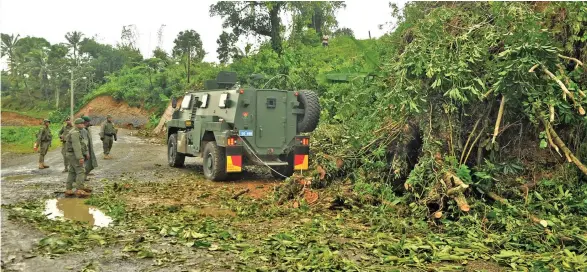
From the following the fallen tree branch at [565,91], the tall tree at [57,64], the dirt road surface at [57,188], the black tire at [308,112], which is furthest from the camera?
the tall tree at [57,64]

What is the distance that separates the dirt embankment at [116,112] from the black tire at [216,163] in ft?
89.4

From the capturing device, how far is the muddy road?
5453 millimetres

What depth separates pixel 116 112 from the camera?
41594 millimetres

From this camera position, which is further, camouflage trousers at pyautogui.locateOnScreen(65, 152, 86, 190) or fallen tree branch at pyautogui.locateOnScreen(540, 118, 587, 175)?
camouflage trousers at pyautogui.locateOnScreen(65, 152, 86, 190)

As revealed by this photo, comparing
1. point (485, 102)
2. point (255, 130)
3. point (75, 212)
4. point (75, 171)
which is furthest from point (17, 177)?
point (485, 102)

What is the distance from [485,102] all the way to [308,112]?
4.97 meters

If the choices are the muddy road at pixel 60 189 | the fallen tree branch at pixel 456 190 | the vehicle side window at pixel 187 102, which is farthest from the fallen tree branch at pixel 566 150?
the vehicle side window at pixel 187 102

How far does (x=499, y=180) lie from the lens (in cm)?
724

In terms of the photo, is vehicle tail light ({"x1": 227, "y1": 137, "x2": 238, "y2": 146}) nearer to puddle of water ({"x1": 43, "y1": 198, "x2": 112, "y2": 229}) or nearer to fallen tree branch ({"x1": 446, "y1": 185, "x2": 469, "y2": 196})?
puddle of water ({"x1": 43, "y1": 198, "x2": 112, "y2": 229})

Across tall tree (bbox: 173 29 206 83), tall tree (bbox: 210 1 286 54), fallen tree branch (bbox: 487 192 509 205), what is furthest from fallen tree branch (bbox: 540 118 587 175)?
tall tree (bbox: 173 29 206 83)

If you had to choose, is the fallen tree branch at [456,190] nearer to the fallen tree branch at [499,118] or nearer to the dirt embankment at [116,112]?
the fallen tree branch at [499,118]

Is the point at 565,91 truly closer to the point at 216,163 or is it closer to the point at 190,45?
the point at 216,163

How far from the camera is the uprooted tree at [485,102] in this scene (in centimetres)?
689

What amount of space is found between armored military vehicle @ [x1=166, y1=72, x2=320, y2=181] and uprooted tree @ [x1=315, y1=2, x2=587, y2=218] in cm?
345
